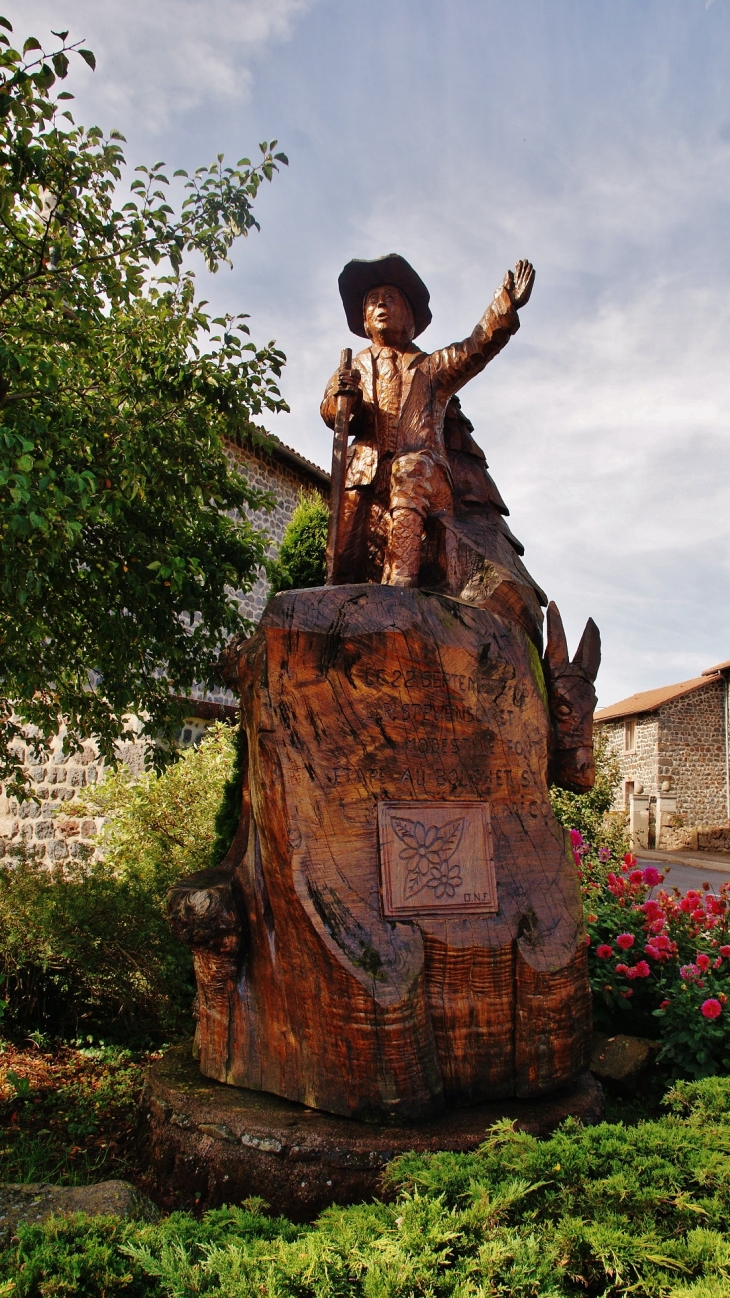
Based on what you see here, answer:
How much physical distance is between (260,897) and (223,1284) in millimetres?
1543

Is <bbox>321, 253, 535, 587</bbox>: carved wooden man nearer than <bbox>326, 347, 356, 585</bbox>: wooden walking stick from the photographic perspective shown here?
Yes

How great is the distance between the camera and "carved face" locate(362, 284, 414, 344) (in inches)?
166

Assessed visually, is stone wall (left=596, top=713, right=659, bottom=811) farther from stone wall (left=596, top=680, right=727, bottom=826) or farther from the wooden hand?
the wooden hand

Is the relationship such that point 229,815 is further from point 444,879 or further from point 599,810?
point 599,810

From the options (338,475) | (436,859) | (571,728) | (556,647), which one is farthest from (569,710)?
(338,475)

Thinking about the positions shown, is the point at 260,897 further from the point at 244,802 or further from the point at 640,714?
the point at 640,714

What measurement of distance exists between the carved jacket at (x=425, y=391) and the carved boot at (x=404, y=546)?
1.07 feet

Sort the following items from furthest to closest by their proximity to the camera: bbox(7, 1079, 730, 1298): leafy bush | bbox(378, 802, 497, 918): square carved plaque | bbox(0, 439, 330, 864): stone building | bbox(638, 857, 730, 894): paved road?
bbox(638, 857, 730, 894): paved road, bbox(0, 439, 330, 864): stone building, bbox(378, 802, 497, 918): square carved plaque, bbox(7, 1079, 730, 1298): leafy bush

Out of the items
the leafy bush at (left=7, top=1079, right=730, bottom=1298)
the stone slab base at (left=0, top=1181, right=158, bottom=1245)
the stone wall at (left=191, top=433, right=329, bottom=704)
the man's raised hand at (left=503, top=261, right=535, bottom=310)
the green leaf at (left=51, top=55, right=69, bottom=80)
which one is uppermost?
the stone wall at (left=191, top=433, right=329, bottom=704)

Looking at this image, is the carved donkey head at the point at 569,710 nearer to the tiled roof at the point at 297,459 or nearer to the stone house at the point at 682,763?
the tiled roof at the point at 297,459

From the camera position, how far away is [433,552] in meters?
3.76

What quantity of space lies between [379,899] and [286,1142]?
797 millimetres

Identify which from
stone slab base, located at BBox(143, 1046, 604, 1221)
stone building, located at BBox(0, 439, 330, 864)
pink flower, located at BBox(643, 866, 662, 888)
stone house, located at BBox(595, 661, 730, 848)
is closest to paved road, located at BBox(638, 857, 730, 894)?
stone house, located at BBox(595, 661, 730, 848)

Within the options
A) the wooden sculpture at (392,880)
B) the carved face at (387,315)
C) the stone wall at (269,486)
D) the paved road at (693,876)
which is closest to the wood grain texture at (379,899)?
the wooden sculpture at (392,880)
